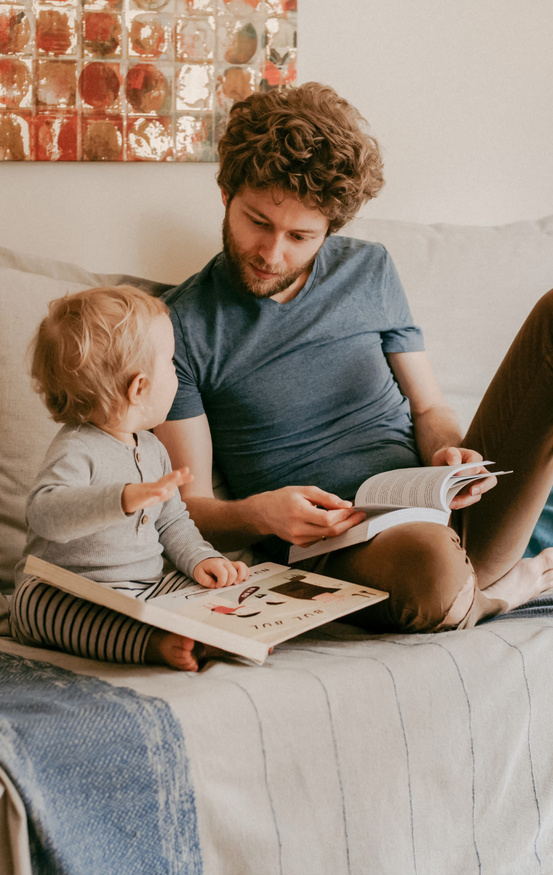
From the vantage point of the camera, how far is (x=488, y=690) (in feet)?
3.34

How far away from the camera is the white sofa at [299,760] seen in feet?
2.48

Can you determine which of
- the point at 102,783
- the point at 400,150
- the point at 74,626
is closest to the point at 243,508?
the point at 74,626

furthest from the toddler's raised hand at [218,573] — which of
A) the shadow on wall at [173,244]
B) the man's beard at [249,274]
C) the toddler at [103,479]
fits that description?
the shadow on wall at [173,244]

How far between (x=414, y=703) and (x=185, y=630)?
1.04ft

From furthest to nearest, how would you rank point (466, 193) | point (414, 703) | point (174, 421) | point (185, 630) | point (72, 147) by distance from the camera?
point (466, 193) < point (72, 147) < point (174, 421) < point (414, 703) < point (185, 630)

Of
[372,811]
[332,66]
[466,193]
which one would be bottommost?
[372,811]

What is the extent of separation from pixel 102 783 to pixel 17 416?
2.39 feet

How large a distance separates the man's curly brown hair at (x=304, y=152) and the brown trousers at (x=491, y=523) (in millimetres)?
408

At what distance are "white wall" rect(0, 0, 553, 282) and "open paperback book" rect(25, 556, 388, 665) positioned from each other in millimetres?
970

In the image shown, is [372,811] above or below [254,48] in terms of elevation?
below

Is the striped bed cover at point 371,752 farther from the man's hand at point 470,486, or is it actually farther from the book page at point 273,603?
the man's hand at point 470,486

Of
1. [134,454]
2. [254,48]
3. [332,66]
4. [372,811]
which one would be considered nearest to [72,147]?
[254,48]

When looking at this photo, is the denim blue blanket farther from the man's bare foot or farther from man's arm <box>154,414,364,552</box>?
the man's bare foot

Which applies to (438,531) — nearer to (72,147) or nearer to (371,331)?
(371,331)
